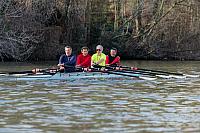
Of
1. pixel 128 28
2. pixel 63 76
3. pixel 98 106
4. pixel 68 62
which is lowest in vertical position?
pixel 98 106

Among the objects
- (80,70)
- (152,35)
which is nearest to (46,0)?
(152,35)

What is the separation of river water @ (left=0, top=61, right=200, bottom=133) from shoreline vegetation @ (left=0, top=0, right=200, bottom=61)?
56.7ft

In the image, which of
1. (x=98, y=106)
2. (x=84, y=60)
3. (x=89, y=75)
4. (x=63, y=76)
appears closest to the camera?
(x=98, y=106)

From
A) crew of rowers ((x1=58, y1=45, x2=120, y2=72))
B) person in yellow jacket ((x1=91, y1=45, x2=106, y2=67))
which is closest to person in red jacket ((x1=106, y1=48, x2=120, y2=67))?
crew of rowers ((x1=58, y1=45, x2=120, y2=72))

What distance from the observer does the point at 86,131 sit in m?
10.4

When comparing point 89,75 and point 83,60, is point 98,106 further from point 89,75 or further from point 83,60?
point 83,60

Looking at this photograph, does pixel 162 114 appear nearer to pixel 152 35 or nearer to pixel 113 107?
pixel 113 107

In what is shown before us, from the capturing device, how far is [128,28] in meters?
39.0

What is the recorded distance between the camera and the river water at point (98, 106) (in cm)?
1093

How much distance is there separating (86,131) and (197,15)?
30290 millimetres

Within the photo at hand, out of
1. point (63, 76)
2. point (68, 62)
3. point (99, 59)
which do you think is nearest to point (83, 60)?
point (99, 59)

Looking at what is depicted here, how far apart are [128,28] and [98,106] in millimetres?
25596

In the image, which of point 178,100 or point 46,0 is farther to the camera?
point 46,0

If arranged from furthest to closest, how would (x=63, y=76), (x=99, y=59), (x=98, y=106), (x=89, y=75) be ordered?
(x=99, y=59) → (x=89, y=75) → (x=63, y=76) → (x=98, y=106)
